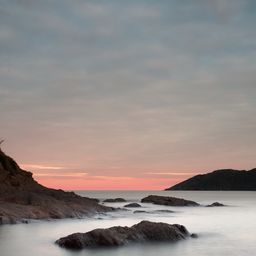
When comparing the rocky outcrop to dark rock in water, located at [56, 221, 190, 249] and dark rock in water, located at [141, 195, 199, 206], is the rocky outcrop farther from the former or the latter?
dark rock in water, located at [141, 195, 199, 206]

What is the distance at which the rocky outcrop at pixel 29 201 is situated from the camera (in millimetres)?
48500

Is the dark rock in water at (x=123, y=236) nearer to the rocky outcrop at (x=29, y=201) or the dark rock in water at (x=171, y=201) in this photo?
the rocky outcrop at (x=29, y=201)

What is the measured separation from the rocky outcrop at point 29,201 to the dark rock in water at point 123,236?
1612cm

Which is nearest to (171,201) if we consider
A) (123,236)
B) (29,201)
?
(29,201)

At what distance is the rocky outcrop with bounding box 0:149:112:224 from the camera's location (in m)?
48.5

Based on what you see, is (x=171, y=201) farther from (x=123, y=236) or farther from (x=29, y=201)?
(x=123, y=236)

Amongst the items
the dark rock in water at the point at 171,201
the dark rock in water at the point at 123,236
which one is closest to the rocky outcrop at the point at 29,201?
the dark rock in water at the point at 123,236

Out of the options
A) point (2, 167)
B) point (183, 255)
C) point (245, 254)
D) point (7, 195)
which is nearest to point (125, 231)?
point (183, 255)

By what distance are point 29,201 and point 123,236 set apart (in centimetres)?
2542

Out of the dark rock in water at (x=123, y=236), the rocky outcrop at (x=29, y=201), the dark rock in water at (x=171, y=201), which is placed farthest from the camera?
the dark rock in water at (x=171, y=201)

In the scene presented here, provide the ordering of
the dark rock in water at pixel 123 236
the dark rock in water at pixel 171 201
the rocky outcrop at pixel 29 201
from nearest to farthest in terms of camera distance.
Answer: the dark rock in water at pixel 123 236 < the rocky outcrop at pixel 29 201 < the dark rock in water at pixel 171 201

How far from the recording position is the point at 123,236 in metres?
31.6

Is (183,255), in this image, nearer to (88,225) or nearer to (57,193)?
(88,225)

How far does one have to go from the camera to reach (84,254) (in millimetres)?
28969
